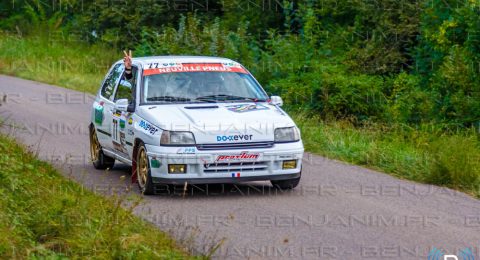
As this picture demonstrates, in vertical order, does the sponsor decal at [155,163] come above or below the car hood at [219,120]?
below

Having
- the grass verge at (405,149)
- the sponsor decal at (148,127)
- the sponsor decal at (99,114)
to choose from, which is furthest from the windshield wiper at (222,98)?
the grass verge at (405,149)

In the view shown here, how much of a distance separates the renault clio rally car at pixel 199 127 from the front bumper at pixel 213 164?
0.01 meters

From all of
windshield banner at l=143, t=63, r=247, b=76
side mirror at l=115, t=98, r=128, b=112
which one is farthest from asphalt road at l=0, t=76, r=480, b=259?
windshield banner at l=143, t=63, r=247, b=76

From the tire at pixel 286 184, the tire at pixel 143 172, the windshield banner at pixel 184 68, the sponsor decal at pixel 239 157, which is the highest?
the windshield banner at pixel 184 68

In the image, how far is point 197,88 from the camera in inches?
508

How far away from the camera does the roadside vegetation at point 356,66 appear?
632 inches

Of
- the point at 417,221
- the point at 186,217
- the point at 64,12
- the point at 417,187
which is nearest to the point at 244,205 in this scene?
the point at 186,217

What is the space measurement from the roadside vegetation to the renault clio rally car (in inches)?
101

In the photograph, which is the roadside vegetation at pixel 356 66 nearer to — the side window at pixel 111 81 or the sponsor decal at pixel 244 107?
the sponsor decal at pixel 244 107

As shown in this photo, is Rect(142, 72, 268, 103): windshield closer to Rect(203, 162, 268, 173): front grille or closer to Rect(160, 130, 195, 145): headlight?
Rect(160, 130, 195, 145): headlight

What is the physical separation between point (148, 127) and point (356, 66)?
40.9 feet

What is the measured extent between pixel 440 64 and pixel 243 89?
944 centimetres

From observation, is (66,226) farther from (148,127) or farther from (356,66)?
(356,66)

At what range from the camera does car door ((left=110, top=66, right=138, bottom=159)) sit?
41.9 ft
